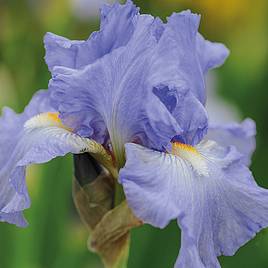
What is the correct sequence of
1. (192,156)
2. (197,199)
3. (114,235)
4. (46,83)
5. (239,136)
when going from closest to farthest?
(197,199) < (192,156) < (114,235) < (239,136) < (46,83)

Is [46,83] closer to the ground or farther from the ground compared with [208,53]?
closer to the ground

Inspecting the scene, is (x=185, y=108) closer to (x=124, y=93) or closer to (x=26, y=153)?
(x=124, y=93)

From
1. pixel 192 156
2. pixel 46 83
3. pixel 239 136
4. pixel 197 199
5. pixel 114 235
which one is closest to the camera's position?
pixel 197 199

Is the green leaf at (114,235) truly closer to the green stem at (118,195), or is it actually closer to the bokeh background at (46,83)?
the green stem at (118,195)

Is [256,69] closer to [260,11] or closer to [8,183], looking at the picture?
[260,11]

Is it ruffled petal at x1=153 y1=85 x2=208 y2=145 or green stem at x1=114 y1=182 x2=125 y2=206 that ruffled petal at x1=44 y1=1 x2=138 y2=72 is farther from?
green stem at x1=114 y1=182 x2=125 y2=206

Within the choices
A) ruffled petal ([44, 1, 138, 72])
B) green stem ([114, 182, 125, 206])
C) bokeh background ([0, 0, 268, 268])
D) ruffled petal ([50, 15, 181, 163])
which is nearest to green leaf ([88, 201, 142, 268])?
green stem ([114, 182, 125, 206])

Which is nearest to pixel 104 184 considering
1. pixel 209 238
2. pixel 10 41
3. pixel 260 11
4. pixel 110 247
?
pixel 110 247

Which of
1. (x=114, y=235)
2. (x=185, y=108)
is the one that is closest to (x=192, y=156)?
(x=185, y=108)
